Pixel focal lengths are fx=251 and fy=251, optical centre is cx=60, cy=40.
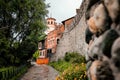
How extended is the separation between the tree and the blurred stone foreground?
16.5 meters

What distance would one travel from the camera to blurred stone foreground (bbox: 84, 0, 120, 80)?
5.81 ft

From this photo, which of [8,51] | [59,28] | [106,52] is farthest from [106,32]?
[59,28]

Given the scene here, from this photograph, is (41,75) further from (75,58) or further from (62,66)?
(75,58)

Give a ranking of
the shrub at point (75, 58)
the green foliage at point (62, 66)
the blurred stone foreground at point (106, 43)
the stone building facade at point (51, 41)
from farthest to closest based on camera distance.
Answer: the stone building facade at point (51, 41) → the green foliage at point (62, 66) → the shrub at point (75, 58) → the blurred stone foreground at point (106, 43)

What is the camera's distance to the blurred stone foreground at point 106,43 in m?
1.77

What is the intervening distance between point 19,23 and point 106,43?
19.7m

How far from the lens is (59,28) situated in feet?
144

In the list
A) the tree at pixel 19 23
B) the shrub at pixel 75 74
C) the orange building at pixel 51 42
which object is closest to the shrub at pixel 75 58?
the tree at pixel 19 23

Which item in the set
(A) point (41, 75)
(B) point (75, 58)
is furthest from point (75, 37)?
(B) point (75, 58)

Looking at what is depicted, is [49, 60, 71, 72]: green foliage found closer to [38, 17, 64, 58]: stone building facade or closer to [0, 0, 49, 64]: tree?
[0, 0, 49, 64]: tree

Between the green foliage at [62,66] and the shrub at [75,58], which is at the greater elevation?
the shrub at [75,58]

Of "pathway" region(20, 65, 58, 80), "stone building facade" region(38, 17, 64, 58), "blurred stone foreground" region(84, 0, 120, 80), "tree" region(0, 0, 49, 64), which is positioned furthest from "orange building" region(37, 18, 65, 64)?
"blurred stone foreground" region(84, 0, 120, 80)

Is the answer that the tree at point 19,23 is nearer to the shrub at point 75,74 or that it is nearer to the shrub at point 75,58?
the shrub at point 75,58

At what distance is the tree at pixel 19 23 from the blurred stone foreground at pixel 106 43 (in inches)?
649
